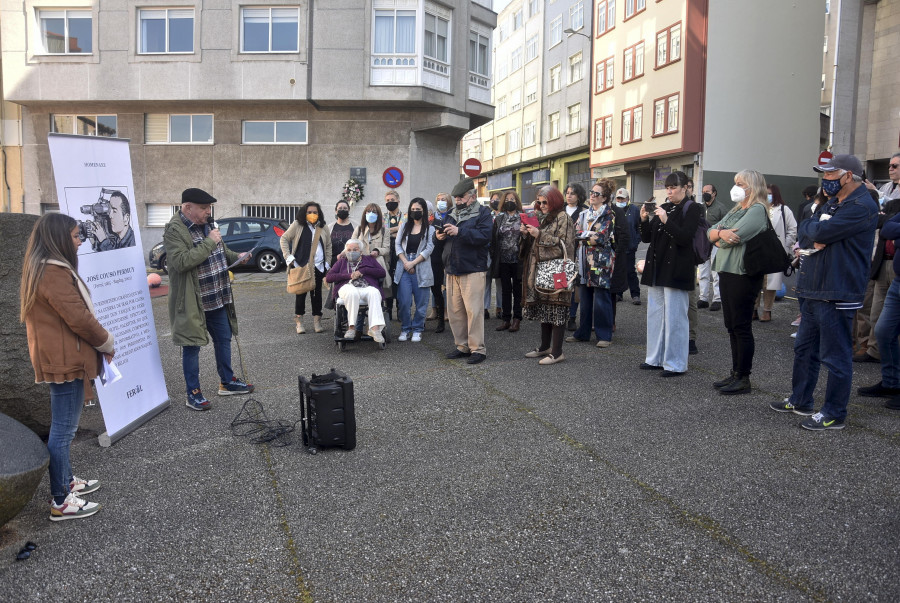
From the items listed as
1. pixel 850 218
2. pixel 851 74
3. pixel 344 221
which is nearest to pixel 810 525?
pixel 850 218

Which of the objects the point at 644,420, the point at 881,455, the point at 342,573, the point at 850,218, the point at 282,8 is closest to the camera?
the point at 342,573

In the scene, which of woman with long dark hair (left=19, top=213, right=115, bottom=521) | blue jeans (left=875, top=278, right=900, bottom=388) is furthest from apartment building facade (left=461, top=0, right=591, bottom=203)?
woman with long dark hair (left=19, top=213, right=115, bottom=521)

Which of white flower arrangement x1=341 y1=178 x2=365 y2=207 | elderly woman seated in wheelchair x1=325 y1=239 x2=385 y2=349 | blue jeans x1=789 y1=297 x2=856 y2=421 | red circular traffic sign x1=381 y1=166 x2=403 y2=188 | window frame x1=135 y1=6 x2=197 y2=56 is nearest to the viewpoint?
blue jeans x1=789 y1=297 x2=856 y2=421

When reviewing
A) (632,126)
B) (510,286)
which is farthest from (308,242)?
(632,126)

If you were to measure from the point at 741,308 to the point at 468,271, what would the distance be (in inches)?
122

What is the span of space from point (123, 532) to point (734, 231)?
533 cm

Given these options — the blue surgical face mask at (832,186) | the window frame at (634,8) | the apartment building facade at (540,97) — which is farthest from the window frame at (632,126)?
the blue surgical face mask at (832,186)

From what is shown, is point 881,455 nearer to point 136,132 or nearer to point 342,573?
point 342,573

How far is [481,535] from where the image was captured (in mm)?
3820

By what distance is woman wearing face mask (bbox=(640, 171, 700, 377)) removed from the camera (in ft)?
23.3

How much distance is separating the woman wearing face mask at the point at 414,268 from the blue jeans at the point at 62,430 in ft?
18.4

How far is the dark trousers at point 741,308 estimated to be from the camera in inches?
248

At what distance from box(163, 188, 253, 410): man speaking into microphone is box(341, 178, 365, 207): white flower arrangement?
17.3 metres

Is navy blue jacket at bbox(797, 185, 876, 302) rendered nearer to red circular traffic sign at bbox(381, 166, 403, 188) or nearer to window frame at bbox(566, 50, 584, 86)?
red circular traffic sign at bbox(381, 166, 403, 188)
